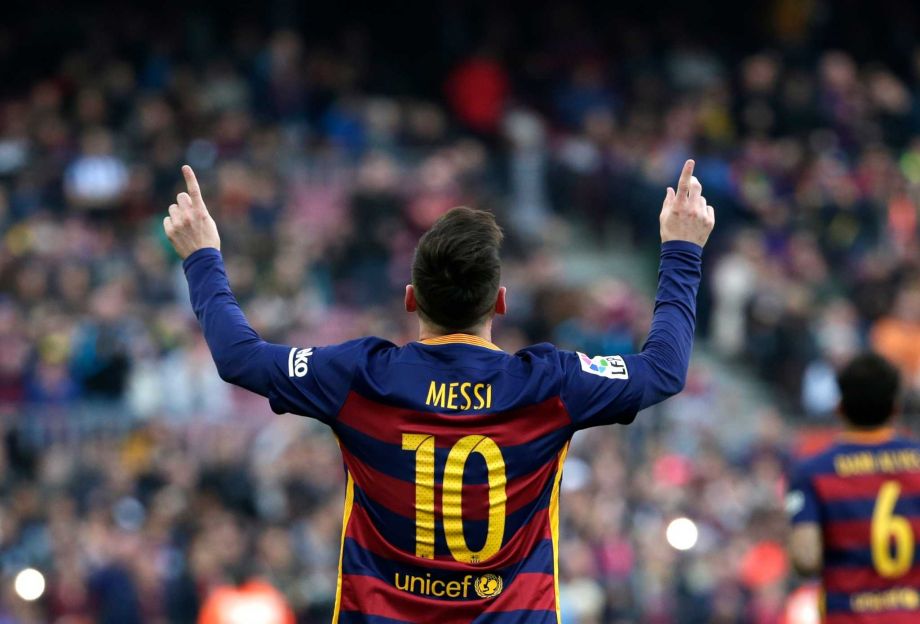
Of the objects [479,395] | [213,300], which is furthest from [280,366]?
[479,395]

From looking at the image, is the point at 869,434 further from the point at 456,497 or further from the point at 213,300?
the point at 213,300

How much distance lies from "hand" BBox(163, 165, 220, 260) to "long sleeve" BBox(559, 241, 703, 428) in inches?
39.2

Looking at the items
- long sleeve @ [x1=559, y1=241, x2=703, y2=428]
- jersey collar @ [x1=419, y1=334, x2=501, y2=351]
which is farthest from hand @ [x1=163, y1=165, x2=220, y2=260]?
long sleeve @ [x1=559, y1=241, x2=703, y2=428]

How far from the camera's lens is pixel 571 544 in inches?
476

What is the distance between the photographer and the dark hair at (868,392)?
5.71m

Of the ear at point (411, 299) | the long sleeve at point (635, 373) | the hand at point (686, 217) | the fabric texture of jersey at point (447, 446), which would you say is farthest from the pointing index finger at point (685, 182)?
the ear at point (411, 299)

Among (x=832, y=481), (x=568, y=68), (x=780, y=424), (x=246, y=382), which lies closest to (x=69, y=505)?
(x=780, y=424)

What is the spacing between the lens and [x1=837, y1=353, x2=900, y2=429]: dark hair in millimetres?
5707

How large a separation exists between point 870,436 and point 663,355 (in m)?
1.88

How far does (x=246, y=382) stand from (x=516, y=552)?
0.79 m

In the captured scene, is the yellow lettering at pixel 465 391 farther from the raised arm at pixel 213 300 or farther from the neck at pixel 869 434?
the neck at pixel 869 434

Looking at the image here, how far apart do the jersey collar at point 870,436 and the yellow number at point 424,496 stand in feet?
7.40

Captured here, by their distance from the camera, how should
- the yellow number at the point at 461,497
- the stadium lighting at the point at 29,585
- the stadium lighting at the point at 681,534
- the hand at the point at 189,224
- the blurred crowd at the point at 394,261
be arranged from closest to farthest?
the yellow number at the point at 461,497 → the hand at the point at 189,224 → the stadium lighting at the point at 681,534 → the stadium lighting at the point at 29,585 → the blurred crowd at the point at 394,261

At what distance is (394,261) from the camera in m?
16.0
